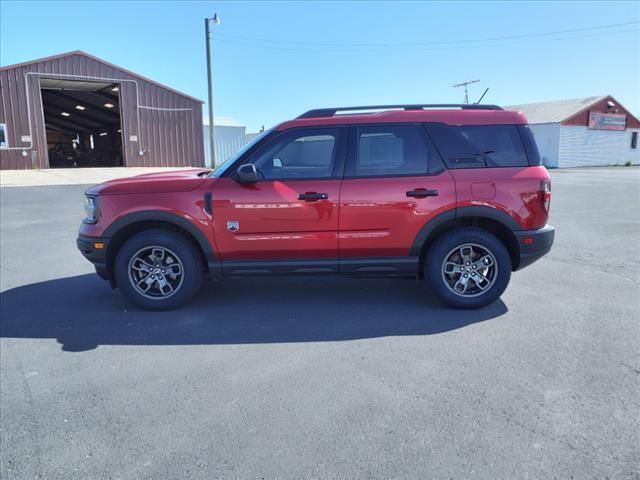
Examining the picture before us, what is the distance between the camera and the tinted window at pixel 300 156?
15.5 ft

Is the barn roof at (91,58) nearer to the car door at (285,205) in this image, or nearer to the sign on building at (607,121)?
the car door at (285,205)

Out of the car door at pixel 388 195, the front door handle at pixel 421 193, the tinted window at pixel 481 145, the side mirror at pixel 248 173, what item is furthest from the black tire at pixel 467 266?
the side mirror at pixel 248 173

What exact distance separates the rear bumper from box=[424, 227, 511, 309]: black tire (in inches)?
6.3

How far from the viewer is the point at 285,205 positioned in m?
4.61

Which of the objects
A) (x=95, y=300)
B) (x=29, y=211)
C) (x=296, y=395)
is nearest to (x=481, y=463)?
(x=296, y=395)

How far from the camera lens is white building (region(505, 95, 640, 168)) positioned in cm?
4088

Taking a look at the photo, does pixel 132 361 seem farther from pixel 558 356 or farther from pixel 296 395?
pixel 558 356

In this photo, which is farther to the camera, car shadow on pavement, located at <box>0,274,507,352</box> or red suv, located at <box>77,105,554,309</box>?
red suv, located at <box>77,105,554,309</box>

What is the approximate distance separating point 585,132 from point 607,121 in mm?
3283

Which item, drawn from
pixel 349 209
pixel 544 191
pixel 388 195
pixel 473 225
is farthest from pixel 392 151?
pixel 544 191

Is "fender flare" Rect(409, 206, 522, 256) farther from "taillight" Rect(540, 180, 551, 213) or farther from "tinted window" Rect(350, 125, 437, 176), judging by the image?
"tinted window" Rect(350, 125, 437, 176)

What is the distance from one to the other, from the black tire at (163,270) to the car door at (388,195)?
1.55 m

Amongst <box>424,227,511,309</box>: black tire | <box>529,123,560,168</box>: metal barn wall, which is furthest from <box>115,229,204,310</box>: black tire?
<box>529,123,560,168</box>: metal barn wall

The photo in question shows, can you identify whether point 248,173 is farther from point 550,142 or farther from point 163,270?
point 550,142
